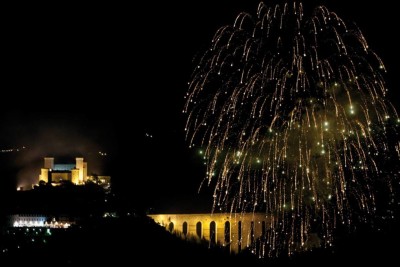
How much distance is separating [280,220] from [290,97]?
142 inches

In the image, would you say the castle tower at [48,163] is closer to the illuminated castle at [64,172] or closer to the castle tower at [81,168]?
the illuminated castle at [64,172]

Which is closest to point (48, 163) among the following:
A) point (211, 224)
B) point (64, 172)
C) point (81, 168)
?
point (64, 172)

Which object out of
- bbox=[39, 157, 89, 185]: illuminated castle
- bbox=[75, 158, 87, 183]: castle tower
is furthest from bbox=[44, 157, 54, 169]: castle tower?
bbox=[75, 158, 87, 183]: castle tower

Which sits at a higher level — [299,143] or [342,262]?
[299,143]

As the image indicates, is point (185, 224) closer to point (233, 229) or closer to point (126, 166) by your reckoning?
point (233, 229)

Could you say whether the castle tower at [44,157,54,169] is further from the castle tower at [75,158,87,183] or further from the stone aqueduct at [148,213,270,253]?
the stone aqueduct at [148,213,270,253]

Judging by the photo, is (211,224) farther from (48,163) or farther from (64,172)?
(48,163)

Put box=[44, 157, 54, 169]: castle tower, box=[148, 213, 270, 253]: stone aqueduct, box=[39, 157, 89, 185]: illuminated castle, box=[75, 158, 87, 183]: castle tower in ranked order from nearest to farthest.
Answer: box=[148, 213, 270, 253]: stone aqueduct, box=[39, 157, 89, 185]: illuminated castle, box=[75, 158, 87, 183]: castle tower, box=[44, 157, 54, 169]: castle tower

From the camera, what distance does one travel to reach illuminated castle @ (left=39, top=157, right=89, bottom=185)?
41.1 m

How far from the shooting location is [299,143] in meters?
11.7

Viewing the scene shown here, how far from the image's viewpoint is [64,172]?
41312mm

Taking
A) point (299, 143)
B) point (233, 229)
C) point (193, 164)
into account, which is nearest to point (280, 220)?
point (299, 143)

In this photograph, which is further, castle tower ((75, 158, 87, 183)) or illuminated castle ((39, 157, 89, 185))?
castle tower ((75, 158, 87, 183))

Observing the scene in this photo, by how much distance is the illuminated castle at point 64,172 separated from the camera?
41.1m
